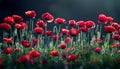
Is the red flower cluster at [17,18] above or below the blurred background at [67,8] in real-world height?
below

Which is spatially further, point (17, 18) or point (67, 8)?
point (67, 8)

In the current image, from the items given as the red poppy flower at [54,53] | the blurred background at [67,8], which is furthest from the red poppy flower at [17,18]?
the blurred background at [67,8]

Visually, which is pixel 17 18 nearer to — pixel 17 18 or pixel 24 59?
pixel 17 18

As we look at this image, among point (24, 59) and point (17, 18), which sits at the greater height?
point (17, 18)

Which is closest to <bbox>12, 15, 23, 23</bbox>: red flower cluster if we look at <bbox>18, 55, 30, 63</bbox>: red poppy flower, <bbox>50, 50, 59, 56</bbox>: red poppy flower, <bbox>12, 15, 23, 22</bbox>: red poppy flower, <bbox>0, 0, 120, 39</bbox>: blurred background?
<bbox>12, 15, 23, 22</bbox>: red poppy flower

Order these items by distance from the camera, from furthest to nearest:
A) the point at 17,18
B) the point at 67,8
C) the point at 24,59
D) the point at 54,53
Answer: the point at 67,8 < the point at 17,18 < the point at 54,53 < the point at 24,59

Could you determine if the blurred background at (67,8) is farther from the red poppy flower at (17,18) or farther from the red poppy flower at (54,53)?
the red poppy flower at (54,53)

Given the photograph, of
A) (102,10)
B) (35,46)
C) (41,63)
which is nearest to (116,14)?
(102,10)

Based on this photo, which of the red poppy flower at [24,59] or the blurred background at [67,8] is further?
the blurred background at [67,8]

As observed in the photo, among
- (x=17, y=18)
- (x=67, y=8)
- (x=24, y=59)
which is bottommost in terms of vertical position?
(x=24, y=59)

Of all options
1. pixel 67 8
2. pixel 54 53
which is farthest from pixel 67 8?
pixel 54 53
